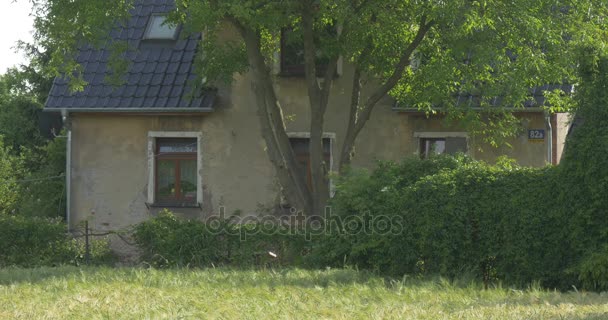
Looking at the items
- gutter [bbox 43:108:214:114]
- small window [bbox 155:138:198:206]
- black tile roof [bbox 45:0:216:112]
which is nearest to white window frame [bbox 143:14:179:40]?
black tile roof [bbox 45:0:216:112]

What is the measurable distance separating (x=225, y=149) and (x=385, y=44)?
5695 millimetres

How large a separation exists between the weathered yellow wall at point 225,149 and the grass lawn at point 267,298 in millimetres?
8609

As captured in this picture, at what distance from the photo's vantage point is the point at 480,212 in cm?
1583

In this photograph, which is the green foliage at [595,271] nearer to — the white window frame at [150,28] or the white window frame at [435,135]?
the white window frame at [435,135]

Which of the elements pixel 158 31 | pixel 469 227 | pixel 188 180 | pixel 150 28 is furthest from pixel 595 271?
pixel 150 28

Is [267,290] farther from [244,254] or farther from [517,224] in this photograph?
[244,254]

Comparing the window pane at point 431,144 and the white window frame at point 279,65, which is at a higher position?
the white window frame at point 279,65

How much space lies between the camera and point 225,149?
990 inches

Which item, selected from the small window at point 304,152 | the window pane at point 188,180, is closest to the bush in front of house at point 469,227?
the small window at point 304,152

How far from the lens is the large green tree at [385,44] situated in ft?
63.9

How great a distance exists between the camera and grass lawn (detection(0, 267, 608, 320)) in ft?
37.1

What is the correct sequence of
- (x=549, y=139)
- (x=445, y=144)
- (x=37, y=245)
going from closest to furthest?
(x=37, y=245) → (x=549, y=139) → (x=445, y=144)

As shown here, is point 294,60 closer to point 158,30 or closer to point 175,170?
point 158,30

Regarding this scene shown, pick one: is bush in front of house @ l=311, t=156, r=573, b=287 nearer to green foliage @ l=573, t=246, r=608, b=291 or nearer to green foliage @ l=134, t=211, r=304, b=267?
green foliage @ l=573, t=246, r=608, b=291
